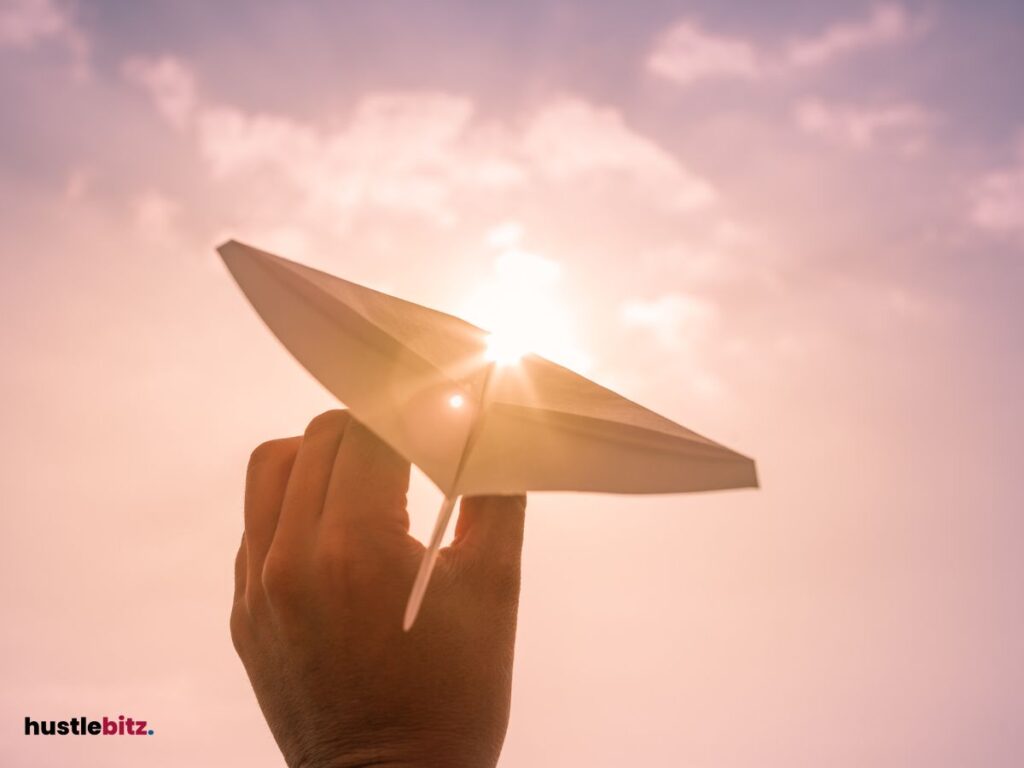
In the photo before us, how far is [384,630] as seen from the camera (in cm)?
347

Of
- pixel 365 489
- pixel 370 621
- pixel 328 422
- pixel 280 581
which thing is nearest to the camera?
pixel 370 621

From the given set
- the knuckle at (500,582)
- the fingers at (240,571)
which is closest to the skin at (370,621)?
the knuckle at (500,582)

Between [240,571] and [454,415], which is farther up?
[454,415]

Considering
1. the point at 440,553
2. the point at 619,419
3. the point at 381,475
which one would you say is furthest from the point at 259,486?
the point at 619,419

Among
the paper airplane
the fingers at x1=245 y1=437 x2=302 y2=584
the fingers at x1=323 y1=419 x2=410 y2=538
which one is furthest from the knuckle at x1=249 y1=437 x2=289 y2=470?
the paper airplane

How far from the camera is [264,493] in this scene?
4121 mm

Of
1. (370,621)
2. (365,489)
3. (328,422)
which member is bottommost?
(370,621)

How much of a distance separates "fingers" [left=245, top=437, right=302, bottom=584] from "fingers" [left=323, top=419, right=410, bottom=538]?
0.45 m

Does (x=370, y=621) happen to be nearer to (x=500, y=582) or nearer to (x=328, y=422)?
(x=500, y=582)

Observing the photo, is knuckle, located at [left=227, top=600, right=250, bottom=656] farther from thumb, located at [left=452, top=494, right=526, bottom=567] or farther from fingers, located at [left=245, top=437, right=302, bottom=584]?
thumb, located at [left=452, top=494, right=526, bottom=567]

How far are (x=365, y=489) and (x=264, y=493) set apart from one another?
717mm

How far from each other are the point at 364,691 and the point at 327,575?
0.50m

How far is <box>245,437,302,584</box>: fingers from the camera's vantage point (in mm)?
3971

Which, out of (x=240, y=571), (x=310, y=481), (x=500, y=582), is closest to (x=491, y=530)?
(x=500, y=582)
